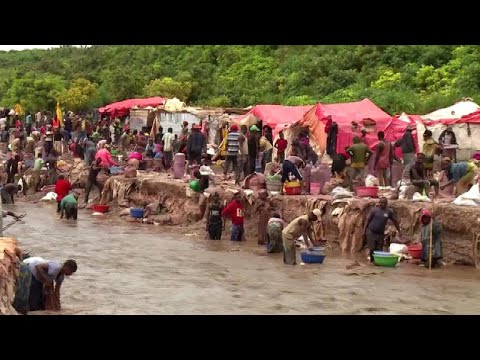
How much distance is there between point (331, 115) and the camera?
2250cm

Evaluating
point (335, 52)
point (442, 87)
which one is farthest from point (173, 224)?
point (335, 52)

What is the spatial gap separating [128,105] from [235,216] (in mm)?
17045

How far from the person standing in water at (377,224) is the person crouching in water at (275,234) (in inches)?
73.2

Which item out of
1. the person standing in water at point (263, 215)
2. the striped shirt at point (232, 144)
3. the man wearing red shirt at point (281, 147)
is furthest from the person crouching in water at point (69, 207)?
the person standing in water at point (263, 215)

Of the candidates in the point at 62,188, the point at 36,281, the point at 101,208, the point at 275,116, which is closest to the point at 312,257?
the point at 36,281

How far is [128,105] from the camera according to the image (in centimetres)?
3459

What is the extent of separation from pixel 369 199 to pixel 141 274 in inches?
206

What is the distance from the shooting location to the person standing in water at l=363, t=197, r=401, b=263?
618 inches

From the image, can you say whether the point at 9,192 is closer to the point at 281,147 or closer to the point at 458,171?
the point at 281,147

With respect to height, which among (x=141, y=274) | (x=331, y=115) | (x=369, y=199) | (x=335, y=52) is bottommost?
(x=141, y=274)

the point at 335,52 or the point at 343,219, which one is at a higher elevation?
the point at 335,52

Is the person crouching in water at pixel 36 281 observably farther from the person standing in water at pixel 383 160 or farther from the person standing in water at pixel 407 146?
the person standing in water at pixel 407 146

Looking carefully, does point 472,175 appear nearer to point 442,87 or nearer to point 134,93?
point 442,87

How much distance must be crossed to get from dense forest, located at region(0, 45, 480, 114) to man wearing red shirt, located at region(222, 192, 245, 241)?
1164 cm
